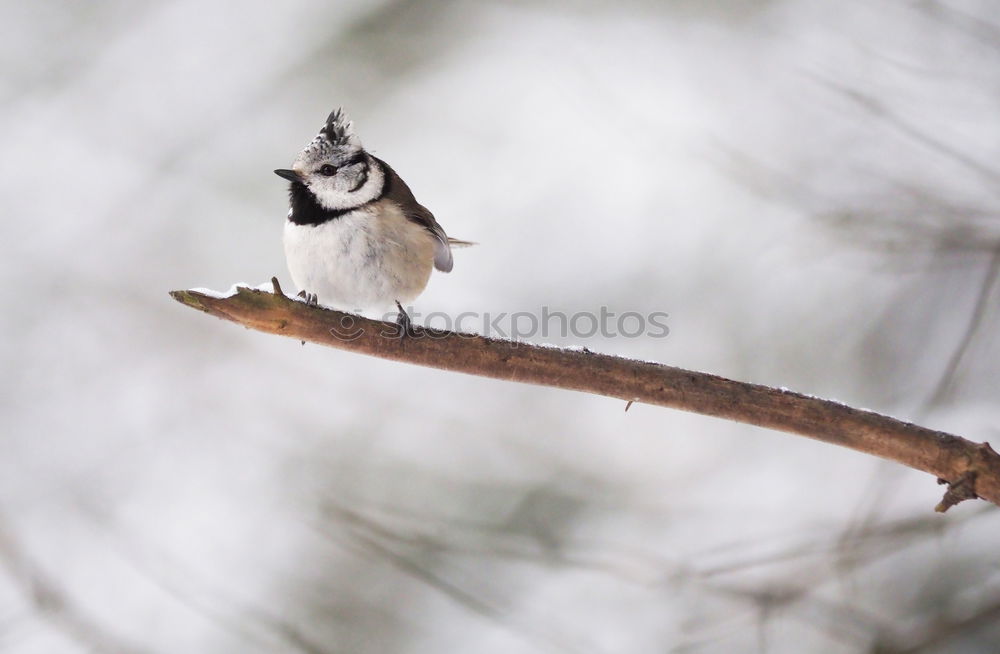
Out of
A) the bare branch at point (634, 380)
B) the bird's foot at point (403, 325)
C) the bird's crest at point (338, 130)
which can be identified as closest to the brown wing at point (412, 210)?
the bird's crest at point (338, 130)

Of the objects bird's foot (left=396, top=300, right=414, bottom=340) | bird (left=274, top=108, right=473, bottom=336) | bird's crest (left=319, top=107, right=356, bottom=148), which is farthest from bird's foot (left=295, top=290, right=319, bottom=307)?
bird's crest (left=319, top=107, right=356, bottom=148)

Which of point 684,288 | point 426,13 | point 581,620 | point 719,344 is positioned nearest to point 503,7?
point 426,13

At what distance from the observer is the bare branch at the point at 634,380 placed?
202cm

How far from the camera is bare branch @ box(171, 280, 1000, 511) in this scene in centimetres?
202

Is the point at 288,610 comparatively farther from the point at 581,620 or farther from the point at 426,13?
the point at 426,13

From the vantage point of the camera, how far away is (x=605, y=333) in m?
3.87

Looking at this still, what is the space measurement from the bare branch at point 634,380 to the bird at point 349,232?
0.39m

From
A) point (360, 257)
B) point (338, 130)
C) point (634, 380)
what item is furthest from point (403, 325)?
point (338, 130)

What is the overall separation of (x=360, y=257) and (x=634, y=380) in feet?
3.59

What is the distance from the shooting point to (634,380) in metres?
2.21

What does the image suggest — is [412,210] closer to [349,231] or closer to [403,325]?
[349,231]

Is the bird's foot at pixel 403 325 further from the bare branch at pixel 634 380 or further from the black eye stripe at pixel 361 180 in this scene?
the black eye stripe at pixel 361 180

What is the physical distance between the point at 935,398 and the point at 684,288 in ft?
4.34

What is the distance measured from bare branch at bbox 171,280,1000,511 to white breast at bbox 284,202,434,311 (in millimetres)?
426
